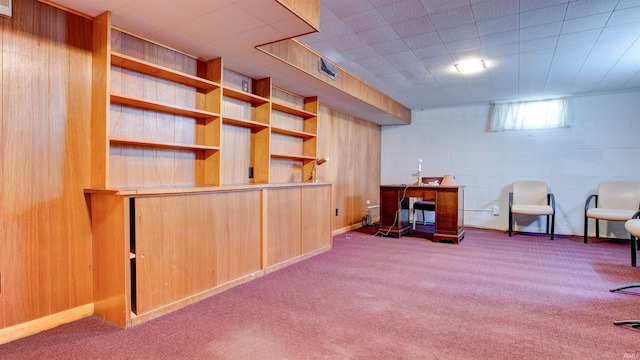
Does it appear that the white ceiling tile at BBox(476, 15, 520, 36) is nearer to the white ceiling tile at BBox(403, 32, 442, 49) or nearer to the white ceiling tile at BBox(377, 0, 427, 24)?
the white ceiling tile at BBox(403, 32, 442, 49)

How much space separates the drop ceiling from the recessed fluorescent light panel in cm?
8

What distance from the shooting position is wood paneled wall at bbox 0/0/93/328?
6.38 feet

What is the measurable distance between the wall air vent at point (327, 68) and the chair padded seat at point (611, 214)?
398 cm

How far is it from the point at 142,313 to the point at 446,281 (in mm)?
2470

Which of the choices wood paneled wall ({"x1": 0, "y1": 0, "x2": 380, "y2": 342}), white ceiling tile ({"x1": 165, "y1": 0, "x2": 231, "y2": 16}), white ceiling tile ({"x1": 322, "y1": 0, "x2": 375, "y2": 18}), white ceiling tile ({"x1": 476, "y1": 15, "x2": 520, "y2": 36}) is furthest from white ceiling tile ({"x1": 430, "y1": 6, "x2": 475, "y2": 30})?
wood paneled wall ({"x1": 0, "y1": 0, "x2": 380, "y2": 342})

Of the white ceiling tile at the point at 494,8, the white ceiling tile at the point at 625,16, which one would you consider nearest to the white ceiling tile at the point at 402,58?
the white ceiling tile at the point at 494,8

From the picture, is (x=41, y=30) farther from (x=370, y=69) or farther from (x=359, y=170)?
(x=359, y=170)

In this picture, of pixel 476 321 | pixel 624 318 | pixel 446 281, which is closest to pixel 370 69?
pixel 446 281

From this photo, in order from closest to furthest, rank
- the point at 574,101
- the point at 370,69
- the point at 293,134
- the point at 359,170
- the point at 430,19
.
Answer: the point at 430,19, the point at 370,69, the point at 293,134, the point at 574,101, the point at 359,170

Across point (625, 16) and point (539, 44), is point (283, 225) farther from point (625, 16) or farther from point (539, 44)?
point (625, 16)

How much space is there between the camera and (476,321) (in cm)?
216

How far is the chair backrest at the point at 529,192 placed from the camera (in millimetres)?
5273

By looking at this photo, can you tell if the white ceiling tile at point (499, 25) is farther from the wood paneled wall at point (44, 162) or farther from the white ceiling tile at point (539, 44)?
the wood paneled wall at point (44, 162)

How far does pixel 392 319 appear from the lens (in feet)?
7.17
